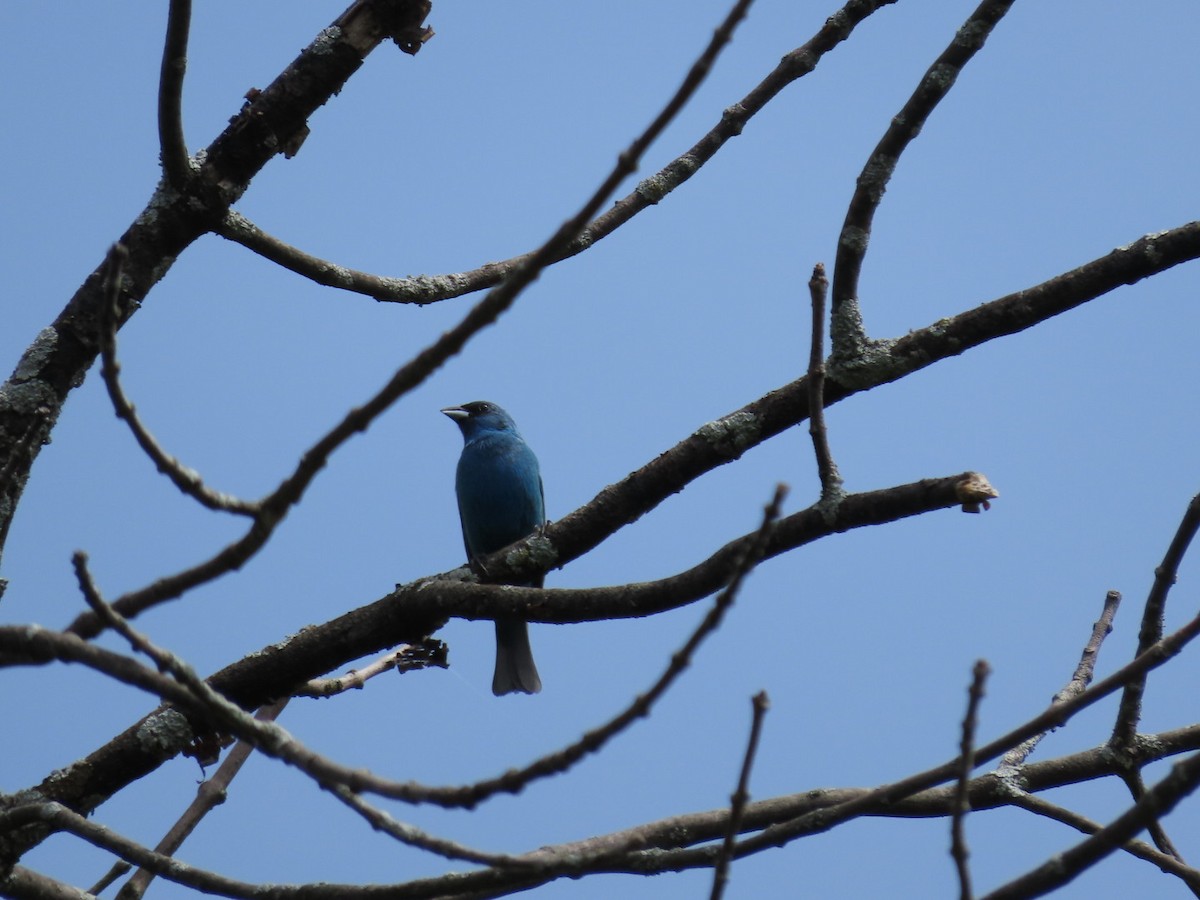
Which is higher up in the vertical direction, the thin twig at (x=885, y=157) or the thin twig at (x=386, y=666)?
the thin twig at (x=885, y=157)

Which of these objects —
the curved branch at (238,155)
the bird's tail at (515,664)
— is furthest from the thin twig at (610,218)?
the bird's tail at (515,664)

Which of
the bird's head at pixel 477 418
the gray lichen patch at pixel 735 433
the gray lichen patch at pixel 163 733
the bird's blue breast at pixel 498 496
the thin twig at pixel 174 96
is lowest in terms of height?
the gray lichen patch at pixel 163 733

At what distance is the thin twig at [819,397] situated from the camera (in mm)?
2732

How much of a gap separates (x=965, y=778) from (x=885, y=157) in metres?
2.10

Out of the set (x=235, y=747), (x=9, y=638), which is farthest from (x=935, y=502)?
(x=235, y=747)

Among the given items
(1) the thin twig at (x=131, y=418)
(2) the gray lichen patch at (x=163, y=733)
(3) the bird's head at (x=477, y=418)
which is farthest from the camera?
(3) the bird's head at (x=477, y=418)

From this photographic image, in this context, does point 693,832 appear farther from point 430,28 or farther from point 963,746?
point 430,28

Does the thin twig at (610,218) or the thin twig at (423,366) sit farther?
the thin twig at (610,218)

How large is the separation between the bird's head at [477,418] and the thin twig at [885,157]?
619cm

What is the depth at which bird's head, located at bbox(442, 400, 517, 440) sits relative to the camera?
31.7 ft

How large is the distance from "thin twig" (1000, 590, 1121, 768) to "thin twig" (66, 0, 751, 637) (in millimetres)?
2349

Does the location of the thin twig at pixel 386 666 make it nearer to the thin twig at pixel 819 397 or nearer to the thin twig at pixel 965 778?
the thin twig at pixel 819 397

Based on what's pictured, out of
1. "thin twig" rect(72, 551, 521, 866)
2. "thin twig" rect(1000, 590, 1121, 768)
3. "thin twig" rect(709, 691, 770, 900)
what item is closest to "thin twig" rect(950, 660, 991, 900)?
"thin twig" rect(709, 691, 770, 900)

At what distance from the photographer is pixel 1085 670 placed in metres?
3.83
